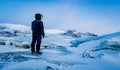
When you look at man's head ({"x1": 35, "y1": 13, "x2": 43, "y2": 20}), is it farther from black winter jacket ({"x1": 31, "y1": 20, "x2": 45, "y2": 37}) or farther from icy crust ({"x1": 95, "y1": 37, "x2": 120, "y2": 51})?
icy crust ({"x1": 95, "y1": 37, "x2": 120, "y2": 51})

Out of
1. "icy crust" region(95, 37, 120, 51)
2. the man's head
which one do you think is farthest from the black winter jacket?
"icy crust" region(95, 37, 120, 51)

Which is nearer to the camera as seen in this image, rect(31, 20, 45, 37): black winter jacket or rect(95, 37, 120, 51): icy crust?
rect(31, 20, 45, 37): black winter jacket

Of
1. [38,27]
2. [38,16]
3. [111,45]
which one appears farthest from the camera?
[111,45]

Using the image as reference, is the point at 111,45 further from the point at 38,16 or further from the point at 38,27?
the point at 38,16

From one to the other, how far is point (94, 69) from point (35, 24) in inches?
204

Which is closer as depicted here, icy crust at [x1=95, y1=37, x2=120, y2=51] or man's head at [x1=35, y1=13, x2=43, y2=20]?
man's head at [x1=35, y1=13, x2=43, y2=20]

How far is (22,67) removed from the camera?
662 centimetres

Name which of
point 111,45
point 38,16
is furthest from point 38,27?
point 111,45

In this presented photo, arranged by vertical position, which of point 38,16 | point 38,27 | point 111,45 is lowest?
point 111,45

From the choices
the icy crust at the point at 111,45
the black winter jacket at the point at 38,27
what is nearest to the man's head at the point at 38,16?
the black winter jacket at the point at 38,27

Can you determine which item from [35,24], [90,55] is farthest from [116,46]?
[35,24]

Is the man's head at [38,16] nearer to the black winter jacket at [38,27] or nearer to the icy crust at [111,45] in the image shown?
the black winter jacket at [38,27]

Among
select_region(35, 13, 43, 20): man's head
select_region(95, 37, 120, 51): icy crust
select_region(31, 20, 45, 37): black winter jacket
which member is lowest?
select_region(95, 37, 120, 51): icy crust

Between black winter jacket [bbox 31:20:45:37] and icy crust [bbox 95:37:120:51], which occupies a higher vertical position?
black winter jacket [bbox 31:20:45:37]
